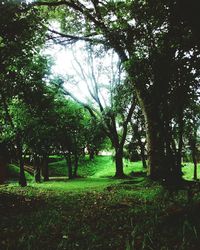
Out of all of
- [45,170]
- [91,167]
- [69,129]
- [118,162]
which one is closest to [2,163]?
[45,170]

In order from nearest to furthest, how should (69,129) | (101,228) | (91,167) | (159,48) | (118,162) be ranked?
(101,228), (159,48), (118,162), (69,129), (91,167)

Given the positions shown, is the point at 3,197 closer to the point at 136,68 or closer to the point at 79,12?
the point at 136,68

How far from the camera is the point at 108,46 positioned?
18125mm

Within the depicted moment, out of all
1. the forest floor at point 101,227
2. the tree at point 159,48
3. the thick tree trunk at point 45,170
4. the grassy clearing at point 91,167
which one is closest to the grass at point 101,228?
the forest floor at point 101,227

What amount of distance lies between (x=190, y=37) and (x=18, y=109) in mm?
21031

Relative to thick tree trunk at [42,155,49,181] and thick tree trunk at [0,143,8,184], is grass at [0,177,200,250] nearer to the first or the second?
thick tree trunk at [0,143,8,184]

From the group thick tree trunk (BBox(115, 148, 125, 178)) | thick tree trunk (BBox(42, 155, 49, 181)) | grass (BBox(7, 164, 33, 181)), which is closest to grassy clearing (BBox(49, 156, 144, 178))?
grass (BBox(7, 164, 33, 181))

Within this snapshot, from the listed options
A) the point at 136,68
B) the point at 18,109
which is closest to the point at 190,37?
the point at 136,68

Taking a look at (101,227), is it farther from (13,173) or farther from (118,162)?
(13,173)

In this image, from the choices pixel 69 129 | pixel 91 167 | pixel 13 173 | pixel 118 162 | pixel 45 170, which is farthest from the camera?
pixel 91 167

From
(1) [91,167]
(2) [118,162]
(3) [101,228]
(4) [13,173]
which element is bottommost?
(4) [13,173]

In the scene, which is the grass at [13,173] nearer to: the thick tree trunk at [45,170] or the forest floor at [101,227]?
the thick tree trunk at [45,170]

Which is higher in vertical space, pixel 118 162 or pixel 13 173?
pixel 118 162

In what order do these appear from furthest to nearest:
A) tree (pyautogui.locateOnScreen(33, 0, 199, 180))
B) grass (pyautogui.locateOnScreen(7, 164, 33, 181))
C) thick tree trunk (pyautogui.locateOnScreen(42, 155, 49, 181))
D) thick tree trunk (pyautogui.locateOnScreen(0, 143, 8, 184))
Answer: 1. grass (pyautogui.locateOnScreen(7, 164, 33, 181))
2. thick tree trunk (pyautogui.locateOnScreen(42, 155, 49, 181))
3. thick tree trunk (pyautogui.locateOnScreen(0, 143, 8, 184))
4. tree (pyautogui.locateOnScreen(33, 0, 199, 180))
